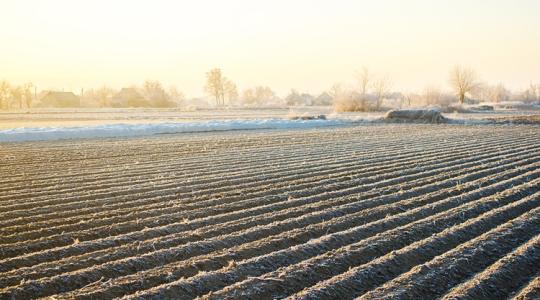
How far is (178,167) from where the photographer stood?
36.8 ft

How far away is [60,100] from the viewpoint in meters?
88.9

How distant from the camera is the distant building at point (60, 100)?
88250 mm

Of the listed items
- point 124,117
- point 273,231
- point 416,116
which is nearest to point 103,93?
point 124,117

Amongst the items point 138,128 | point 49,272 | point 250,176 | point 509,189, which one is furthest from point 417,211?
point 138,128

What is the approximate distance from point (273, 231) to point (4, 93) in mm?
101707

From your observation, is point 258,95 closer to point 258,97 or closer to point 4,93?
point 258,97

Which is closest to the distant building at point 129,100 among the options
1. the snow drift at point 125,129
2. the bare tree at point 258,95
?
the bare tree at point 258,95

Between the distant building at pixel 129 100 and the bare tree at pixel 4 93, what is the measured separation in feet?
A: 77.5

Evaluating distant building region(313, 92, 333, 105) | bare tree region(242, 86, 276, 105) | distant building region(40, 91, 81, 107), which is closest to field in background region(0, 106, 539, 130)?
distant building region(40, 91, 81, 107)

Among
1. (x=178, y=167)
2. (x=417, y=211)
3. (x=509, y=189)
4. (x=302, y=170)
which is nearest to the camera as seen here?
(x=417, y=211)

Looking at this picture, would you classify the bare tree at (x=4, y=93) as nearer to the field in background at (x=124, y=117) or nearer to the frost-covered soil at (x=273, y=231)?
the field in background at (x=124, y=117)

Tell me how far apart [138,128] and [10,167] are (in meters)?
12.4

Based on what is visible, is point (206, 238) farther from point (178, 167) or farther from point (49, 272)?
point (178, 167)

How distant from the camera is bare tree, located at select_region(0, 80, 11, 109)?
92125mm
